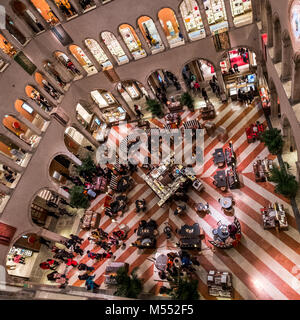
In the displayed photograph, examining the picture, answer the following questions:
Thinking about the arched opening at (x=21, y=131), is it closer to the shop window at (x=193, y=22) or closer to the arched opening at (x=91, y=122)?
the arched opening at (x=91, y=122)

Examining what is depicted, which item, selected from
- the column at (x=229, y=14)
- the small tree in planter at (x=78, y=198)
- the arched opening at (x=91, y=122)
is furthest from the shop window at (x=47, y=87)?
the column at (x=229, y=14)

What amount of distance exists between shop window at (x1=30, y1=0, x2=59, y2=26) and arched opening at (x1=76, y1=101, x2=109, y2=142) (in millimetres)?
7906

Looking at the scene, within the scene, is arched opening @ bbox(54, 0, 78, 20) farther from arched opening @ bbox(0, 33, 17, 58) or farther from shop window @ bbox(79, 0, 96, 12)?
arched opening @ bbox(0, 33, 17, 58)

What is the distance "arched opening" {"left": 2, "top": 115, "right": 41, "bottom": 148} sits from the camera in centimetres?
2155

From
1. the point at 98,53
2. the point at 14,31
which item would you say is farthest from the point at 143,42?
the point at 14,31

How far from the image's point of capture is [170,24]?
2525cm

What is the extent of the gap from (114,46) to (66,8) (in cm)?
506

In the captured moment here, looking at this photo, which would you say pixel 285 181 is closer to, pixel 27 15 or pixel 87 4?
pixel 87 4

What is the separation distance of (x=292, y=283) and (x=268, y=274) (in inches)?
49.3

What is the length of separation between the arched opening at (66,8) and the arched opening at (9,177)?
12.6m

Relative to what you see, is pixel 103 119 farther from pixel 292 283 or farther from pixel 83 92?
pixel 292 283

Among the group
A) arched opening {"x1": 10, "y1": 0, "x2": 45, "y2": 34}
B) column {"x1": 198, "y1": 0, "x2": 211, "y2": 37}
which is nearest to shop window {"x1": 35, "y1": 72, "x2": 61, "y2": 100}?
arched opening {"x1": 10, "y1": 0, "x2": 45, "y2": 34}

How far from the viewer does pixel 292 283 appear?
14703 mm
